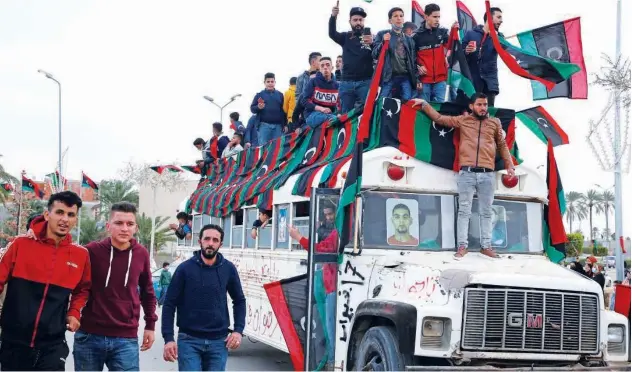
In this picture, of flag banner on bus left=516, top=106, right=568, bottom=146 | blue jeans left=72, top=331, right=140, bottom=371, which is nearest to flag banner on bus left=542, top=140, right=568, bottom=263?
flag banner on bus left=516, top=106, right=568, bottom=146

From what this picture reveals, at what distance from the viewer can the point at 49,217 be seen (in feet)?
Result: 16.3

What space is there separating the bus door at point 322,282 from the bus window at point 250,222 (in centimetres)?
320

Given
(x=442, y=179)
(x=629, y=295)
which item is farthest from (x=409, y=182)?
(x=629, y=295)

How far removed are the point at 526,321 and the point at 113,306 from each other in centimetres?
299

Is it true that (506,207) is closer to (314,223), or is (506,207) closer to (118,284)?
(314,223)

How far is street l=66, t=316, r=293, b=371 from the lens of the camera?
10516 millimetres

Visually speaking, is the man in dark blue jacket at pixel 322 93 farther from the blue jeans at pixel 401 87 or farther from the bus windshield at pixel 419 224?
the bus windshield at pixel 419 224

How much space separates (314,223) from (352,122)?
161 cm

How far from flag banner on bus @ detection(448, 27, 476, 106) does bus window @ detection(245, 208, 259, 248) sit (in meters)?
3.04

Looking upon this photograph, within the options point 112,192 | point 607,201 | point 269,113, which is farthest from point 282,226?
point 607,201

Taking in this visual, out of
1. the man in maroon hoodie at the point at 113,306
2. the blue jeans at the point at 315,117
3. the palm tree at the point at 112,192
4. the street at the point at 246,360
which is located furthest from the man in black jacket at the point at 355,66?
the palm tree at the point at 112,192

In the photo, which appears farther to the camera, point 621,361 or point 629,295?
point 629,295

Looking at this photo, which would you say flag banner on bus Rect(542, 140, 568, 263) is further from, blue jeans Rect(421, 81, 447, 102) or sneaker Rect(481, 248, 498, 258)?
blue jeans Rect(421, 81, 447, 102)

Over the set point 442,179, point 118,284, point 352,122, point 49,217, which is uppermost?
point 352,122
